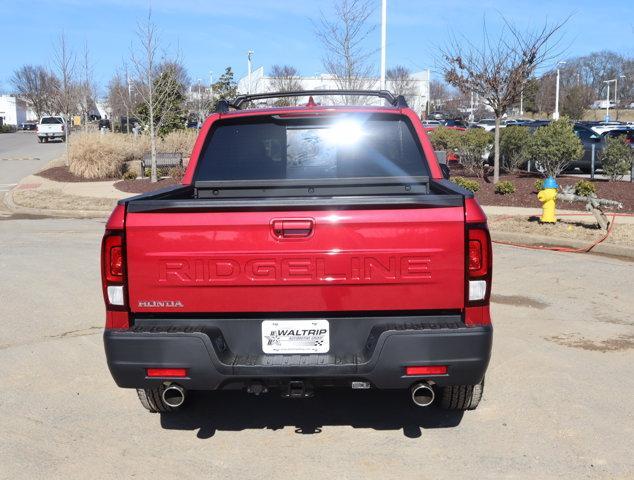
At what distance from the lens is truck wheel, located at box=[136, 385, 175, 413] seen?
4.36 m

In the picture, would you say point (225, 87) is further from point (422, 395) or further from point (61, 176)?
point (422, 395)

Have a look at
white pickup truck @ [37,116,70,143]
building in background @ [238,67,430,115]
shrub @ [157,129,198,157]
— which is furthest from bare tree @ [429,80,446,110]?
shrub @ [157,129,198,157]

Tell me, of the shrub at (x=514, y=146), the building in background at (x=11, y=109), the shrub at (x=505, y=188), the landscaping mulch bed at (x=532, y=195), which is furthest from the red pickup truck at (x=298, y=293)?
the building in background at (x=11, y=109)

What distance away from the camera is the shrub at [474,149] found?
19516 millimetres

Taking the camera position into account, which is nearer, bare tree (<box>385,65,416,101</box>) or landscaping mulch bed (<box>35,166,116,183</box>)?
landscaping mulch bed (<box>35,166,116,183</box>)

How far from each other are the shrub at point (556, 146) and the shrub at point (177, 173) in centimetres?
1058

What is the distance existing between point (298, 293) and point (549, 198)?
9.32 metres

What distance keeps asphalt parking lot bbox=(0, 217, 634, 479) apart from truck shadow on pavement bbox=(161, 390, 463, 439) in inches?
0.5

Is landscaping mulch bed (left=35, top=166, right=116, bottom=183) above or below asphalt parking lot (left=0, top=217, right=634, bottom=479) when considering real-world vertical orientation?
above

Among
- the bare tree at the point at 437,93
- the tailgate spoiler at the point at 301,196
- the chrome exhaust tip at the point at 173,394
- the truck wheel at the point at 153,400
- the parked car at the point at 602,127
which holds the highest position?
the bare tree at the point at 437,93

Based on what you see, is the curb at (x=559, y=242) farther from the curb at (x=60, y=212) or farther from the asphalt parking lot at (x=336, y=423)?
the curb at (x=60, y=212)

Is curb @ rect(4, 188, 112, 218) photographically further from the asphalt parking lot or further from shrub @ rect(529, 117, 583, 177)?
shrub @ rect(529, 117, 583, 177)

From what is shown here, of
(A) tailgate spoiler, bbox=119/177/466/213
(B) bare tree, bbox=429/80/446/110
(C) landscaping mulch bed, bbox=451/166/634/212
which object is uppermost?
(B) bare tree, bbox=429/80/446/110

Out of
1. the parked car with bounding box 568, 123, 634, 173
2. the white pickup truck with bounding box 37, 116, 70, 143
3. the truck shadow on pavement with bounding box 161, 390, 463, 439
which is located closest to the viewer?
the truck shadow on pavement with bounding box 161, 390, 463, 439
